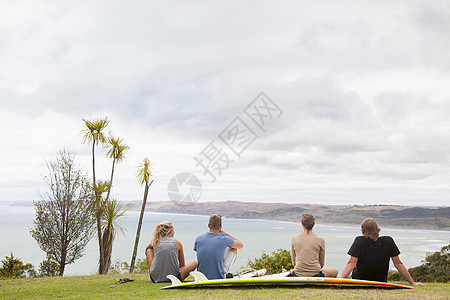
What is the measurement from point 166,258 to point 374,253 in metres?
3.22

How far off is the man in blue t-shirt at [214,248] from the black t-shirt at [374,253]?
70.9 inches

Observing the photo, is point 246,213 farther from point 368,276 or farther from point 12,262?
point 368,276

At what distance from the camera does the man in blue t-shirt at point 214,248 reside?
5.69 meters

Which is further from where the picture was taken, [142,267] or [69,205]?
[142,267]

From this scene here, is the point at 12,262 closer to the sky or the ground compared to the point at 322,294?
closer to the ground

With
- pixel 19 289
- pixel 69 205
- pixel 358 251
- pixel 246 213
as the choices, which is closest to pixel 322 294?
pixel 358 251

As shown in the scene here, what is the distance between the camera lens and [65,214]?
15.4 m

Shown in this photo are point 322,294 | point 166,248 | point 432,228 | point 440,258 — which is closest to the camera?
point 322,294

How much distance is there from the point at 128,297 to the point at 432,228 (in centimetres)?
9369

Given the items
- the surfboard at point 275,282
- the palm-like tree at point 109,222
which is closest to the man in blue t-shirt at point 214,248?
the surfboard at point 275,282

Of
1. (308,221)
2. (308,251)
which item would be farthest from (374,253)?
(308,221)

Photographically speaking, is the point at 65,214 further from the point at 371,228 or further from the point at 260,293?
the point at 371,228

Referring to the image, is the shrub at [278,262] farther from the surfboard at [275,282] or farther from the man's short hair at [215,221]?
the man's short hair at [215,221]

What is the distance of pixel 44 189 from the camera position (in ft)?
51.5
